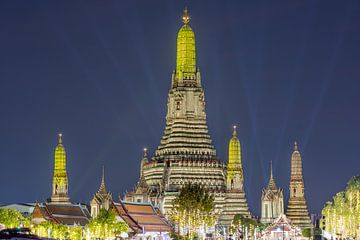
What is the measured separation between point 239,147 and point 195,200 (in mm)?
22046

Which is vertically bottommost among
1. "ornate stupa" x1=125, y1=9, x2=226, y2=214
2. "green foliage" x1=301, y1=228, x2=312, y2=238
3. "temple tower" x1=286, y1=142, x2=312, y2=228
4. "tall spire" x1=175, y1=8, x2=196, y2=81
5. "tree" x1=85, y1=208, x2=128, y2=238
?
"tree" x1=85, y1=208, x2=128, y2=238

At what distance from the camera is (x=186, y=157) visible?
123812 mm

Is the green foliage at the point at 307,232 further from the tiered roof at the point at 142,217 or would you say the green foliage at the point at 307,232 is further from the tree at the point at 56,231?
the tree at the point at 56,231

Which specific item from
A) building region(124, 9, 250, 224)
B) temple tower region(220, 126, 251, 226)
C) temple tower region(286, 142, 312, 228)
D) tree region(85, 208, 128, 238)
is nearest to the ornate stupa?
building region(124, 9, 250, 224)

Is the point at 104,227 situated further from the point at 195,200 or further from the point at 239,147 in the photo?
the point at 239,147

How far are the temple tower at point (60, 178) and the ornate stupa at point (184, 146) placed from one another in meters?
6.31

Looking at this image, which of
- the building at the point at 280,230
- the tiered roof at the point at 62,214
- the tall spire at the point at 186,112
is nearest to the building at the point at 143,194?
the tall spire at the point at 186,112

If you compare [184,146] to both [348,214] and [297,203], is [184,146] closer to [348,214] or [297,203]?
[297,203]

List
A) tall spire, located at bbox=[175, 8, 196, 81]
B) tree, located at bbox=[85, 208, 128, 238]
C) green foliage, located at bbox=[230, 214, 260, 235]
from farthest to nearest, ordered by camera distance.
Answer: tall spire, located at bbox=[175, 8, 196, 81], green foliage, located at bbox=[230, 214, 260, 235], tree, located at bbox=[85, 208, 128, 238]

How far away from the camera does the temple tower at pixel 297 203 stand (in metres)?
124

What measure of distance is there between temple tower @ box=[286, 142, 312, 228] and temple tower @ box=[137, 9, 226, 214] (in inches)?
269

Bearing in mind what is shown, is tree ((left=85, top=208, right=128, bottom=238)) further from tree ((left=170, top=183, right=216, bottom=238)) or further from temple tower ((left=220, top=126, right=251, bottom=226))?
temple tower ((left=220, top=126, right=251, bottom=226))

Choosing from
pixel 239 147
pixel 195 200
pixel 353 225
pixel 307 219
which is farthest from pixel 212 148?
pixel 353 225

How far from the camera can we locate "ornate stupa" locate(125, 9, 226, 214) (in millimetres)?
123062
